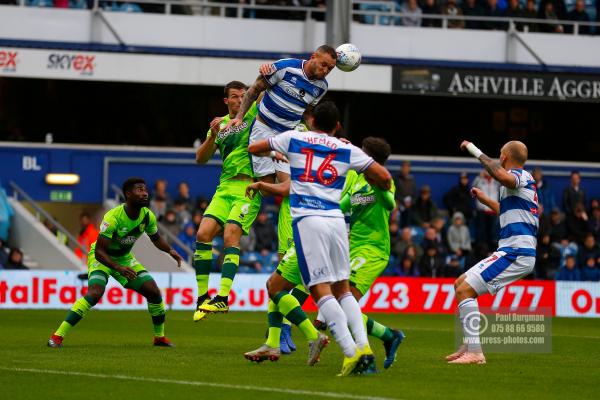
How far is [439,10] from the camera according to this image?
110 ft

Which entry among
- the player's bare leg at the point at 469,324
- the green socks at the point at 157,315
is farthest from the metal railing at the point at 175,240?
the player's bare leg at the point at 469,324

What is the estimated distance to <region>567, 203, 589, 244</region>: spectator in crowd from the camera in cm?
3088

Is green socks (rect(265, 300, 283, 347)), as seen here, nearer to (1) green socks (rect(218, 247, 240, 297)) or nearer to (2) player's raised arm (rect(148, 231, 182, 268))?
(1) green socks (rect(218, 247, 240, 297))

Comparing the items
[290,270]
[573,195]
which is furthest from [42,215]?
[290,270]

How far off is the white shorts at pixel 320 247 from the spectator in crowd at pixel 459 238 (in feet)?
60.7

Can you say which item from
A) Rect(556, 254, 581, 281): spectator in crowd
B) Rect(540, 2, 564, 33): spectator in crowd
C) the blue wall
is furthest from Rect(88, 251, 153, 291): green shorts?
Rect(540, 2, 564, 33): spectator in crowd

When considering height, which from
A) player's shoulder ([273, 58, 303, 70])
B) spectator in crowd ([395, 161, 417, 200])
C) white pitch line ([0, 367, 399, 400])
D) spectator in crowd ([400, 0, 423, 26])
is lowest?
Answer: white pitch line ([0, 367, 399, 400])

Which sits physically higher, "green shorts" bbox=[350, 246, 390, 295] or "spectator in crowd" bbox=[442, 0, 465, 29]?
"spectator in crowd" bbox=[442, 0, 465, 29]

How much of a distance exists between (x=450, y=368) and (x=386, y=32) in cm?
2055

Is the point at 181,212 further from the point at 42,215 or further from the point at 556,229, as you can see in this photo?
the point at 556,229

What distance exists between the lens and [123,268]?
15.3m

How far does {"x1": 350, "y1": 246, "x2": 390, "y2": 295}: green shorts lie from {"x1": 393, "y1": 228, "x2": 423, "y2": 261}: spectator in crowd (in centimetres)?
1529

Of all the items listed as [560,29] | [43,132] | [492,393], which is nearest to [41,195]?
[43,132]

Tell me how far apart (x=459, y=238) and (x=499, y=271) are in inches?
642
